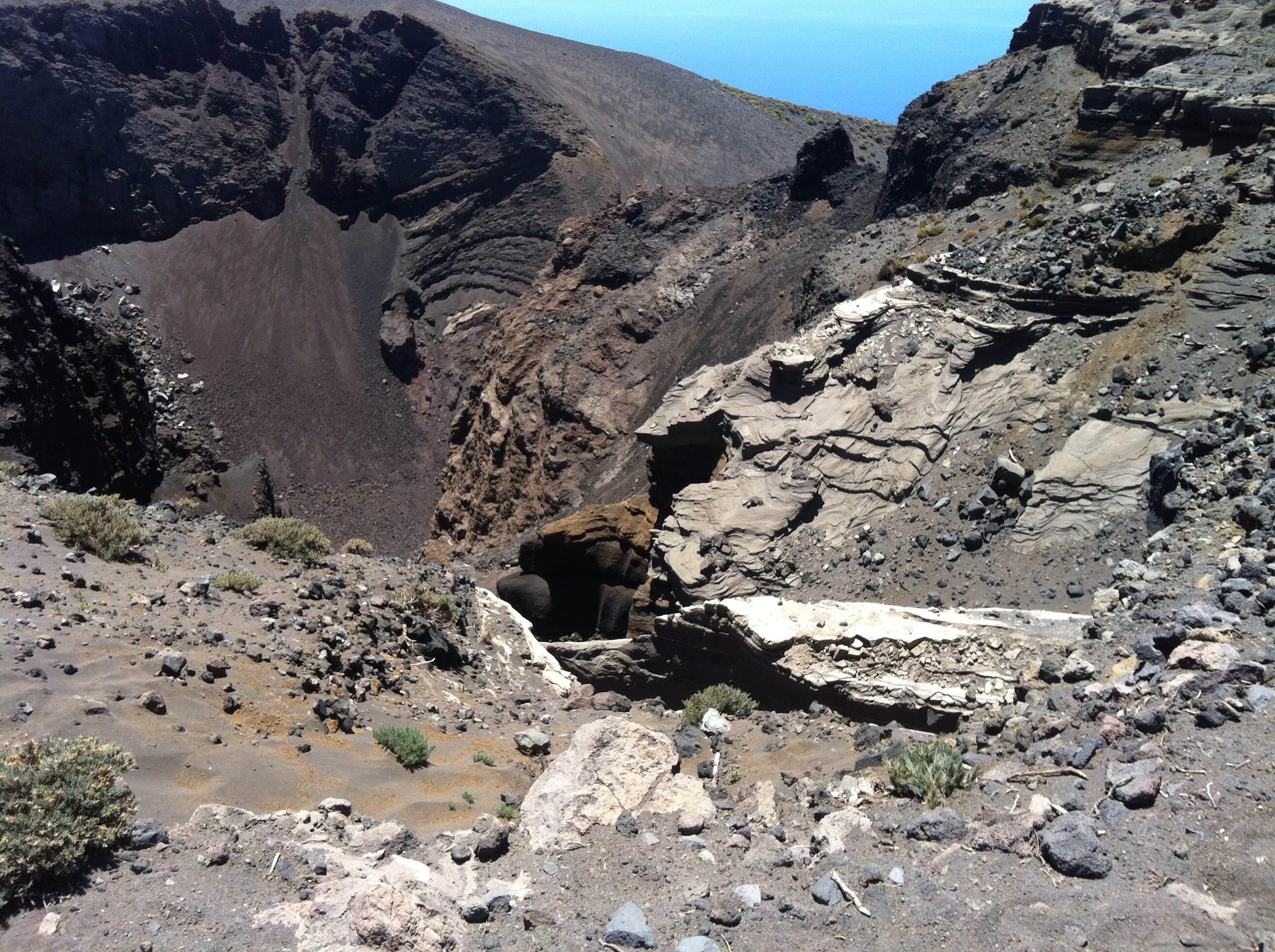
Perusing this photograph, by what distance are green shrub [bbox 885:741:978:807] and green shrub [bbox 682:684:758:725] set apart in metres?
2.99

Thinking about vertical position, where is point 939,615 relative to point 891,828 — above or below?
above

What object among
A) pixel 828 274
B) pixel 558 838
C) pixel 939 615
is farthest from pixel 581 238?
pixel 558 838

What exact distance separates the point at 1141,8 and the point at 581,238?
1707cm

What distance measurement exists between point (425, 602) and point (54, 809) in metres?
6.58

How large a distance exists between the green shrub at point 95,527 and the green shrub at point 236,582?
1038mm

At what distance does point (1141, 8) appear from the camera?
20.5m

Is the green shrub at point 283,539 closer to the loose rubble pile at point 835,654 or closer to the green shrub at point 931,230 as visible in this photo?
the loose rubble pile at point 835,654

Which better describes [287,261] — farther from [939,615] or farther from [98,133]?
[939,615]

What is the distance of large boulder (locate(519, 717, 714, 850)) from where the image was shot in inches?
238

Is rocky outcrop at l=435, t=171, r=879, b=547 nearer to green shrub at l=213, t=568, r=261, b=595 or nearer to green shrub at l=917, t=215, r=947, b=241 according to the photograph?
green shrub at l=917, t=215, r=947, b=241

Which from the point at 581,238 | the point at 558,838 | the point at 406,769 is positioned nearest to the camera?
the point at 558,838

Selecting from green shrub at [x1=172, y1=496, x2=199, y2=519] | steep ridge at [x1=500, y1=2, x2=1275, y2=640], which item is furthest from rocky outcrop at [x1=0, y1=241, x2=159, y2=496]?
steep ridge at [x1=500, y1=2, x2=1275, y2=640]

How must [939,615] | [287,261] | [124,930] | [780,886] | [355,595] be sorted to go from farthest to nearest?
1. [287,261]
2. [355,595]
3. [939,615]
4. [780,886]
5. [124,930]

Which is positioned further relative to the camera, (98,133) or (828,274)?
(98,133)
